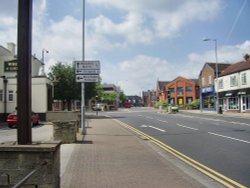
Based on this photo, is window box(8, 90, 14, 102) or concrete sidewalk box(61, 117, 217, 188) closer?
concrete sidewalk box(61, 117, 217, 188)

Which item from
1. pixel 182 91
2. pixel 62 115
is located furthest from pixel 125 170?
pixel 182 91

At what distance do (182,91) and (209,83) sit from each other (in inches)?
1670

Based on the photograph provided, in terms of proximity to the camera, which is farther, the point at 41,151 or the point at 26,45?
the point at 26,45

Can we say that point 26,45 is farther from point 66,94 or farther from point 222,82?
point 222,82

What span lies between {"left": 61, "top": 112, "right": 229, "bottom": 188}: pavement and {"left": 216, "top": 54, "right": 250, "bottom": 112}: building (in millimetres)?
42857

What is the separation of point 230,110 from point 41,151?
189 ft

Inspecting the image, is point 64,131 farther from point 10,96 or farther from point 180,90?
point 180,90

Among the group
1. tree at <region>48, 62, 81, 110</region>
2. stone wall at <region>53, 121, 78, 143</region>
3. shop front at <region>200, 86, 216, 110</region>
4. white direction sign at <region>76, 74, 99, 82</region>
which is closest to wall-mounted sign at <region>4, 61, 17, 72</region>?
tree at <region>48, 62, 81, 110</region>

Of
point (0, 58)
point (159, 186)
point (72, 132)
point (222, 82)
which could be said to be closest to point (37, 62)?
point (0, 58)

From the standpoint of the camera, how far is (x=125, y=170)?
9.90 meters

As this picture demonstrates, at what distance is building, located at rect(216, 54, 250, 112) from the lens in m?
54.2

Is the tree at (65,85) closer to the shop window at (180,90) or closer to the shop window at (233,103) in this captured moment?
the shop window at (233,103)

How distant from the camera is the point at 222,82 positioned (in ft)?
210

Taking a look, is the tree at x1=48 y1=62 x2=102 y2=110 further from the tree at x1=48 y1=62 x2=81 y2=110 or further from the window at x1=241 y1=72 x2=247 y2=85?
the window at x1=241 y1=72 x2=247 y2=85
